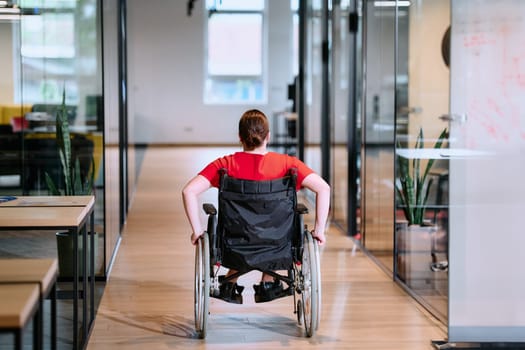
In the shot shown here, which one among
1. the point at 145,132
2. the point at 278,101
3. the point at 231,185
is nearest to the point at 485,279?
the point at 231,185

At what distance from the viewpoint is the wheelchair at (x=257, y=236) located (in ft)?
13.1

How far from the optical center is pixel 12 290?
234cm

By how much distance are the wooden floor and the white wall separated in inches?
429

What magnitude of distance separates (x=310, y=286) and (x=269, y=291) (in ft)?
0.88

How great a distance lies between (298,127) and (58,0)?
478 centimetres

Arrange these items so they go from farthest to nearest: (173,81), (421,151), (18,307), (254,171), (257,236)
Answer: (173,81), (421,151), (254,171), (257,236), (18,307)

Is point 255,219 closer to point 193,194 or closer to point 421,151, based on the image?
point 193,194

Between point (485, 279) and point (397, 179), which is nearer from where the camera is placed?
point (485, 279)

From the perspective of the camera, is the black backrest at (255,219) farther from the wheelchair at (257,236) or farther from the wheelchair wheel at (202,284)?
the wheelchair wheel at (202,284)

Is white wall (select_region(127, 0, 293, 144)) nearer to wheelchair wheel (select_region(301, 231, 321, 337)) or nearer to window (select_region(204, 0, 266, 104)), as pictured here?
window (select_region(204, 0, 266, 104))

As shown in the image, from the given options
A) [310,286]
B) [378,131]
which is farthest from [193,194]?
[378,131]

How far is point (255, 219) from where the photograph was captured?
13.2 ft

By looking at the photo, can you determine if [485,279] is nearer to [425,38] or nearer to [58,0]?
[425,38]

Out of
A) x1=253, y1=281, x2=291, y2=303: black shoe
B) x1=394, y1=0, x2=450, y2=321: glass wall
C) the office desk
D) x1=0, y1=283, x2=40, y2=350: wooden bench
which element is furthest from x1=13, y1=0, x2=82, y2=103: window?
x1=0, y1=283, x2=40, y2=350: wooden bench
